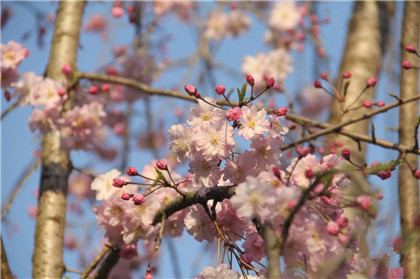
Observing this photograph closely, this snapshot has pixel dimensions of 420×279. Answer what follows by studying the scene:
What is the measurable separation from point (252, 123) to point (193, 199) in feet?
0.92

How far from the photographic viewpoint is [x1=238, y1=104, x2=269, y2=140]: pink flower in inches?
59.0

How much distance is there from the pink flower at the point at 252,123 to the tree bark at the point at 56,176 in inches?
42.3

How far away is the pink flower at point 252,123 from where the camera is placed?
1498 mm

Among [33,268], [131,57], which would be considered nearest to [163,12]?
[131,57]

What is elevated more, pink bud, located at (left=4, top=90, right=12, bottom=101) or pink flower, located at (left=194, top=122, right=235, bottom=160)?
pink bud, located at (left=4, top=90, right=12, bottom=101)

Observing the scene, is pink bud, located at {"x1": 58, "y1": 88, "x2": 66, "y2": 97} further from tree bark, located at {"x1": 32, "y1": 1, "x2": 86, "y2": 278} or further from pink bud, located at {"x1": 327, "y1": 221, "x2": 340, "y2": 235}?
pink bud, located at {"x1": 327, "y1": 221, "x2": 340, "y2": 235}

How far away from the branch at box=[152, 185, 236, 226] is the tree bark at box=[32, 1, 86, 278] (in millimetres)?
599

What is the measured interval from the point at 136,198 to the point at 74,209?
4246 mm

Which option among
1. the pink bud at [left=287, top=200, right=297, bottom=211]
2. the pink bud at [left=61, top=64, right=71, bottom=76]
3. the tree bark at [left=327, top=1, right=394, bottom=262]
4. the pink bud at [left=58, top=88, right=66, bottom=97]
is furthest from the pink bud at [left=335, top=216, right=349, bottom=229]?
the pink bud at [left=61, top=64, right=71, bottom=76]

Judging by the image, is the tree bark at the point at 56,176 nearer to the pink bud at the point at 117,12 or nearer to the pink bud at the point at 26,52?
the pink bud at the point at 26,52

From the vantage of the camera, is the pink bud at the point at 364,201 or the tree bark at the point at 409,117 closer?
the pink bud at the point at 364,201

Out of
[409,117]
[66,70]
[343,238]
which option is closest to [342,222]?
[343,238]

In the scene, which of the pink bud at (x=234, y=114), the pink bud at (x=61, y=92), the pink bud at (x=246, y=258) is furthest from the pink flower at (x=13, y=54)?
the pink bud at (x=246, y=258)

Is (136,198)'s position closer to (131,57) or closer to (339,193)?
(339,193)
